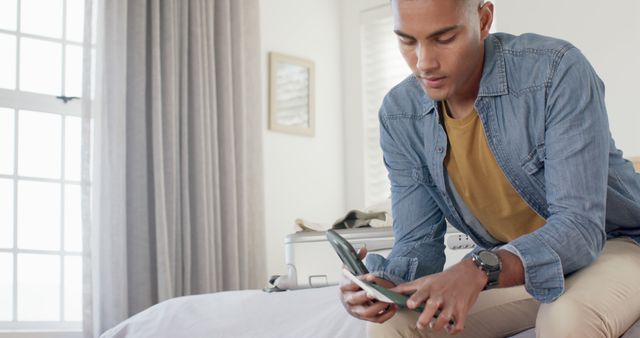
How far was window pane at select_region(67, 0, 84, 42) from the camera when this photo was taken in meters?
4.21

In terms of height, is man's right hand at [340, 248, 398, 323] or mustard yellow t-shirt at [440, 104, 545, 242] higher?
mustard yellow t-shirt at [440, 104, 545, 242]

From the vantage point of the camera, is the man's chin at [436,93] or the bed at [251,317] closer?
the man's chin at [436,93]

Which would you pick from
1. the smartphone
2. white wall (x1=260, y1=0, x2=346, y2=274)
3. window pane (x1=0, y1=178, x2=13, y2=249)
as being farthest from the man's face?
white wall (x1=260, y1=0, x2=346, y2=274)

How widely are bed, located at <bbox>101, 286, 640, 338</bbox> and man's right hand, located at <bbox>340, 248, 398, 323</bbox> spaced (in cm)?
65

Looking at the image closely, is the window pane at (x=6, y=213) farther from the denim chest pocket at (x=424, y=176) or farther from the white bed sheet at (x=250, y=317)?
the denim chest pocket at (x=424, y=176)

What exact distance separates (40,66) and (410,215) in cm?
287

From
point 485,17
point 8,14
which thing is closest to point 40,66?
point 8,14

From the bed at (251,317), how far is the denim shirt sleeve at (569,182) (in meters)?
0.79

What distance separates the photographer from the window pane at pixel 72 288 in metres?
4.06

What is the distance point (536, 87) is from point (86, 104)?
2.92 m

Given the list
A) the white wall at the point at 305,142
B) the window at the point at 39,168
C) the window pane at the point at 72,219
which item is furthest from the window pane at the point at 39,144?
the white wall at the point at 305,142

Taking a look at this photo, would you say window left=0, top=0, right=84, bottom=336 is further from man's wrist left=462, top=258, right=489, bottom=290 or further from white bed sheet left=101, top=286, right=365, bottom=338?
man's wrist left=462, top=258, right=489, bottom=290

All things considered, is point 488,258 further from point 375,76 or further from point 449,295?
point 375,76

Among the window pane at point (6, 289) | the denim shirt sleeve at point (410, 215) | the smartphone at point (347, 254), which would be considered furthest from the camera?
the window pane at point (6, 289)
